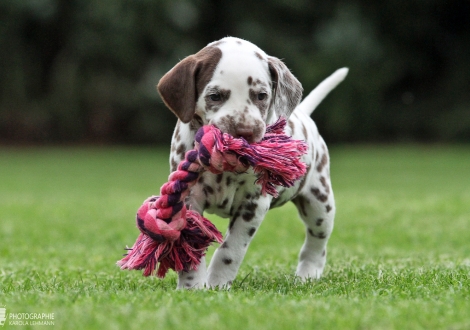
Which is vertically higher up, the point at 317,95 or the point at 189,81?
the point at 189,81

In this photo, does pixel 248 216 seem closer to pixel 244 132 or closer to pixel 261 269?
pixel 244 132

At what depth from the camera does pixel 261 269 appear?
5707mm

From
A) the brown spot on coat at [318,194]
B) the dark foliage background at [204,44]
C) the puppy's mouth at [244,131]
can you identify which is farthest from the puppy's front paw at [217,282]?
the dark foliage background at [204,44]

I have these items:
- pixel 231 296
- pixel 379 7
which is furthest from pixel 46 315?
pixel 379 7

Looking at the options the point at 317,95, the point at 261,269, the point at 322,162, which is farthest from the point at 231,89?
the point at 317,95

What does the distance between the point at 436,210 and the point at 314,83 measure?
15.3m

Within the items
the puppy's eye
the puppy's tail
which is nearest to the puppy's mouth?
the puppy's eye

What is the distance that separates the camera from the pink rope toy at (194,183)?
13.5ft

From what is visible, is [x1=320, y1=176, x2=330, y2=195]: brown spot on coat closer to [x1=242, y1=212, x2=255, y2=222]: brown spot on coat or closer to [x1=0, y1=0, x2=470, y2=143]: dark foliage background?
[x1=242, y1=212, x2=255, y2=222]: brown spot on coat

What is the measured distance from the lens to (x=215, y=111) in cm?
428

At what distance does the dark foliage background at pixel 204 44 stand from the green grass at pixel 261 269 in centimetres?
926

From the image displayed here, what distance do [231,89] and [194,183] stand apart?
0.57 m

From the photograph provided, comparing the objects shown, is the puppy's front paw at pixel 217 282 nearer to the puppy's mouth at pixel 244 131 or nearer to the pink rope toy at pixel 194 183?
the pink rope toy at pixel 194 183

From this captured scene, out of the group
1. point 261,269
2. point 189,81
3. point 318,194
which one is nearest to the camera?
point 189,81
